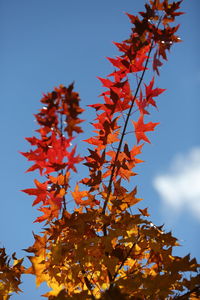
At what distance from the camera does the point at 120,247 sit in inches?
98.1

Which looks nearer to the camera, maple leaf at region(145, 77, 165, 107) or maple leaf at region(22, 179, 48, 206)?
maple leaf at region(22, 179, 48, 206)

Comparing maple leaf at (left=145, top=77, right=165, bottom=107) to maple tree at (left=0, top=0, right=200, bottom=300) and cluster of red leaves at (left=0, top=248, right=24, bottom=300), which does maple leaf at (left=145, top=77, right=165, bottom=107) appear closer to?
maple tree at (left=0, top=0, right=200, bottom=300)

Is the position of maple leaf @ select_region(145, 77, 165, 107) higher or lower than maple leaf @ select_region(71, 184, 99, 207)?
higher

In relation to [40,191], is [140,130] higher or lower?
higher

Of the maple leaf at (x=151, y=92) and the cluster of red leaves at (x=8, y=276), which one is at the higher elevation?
the maple leaf at (x=151, y=92)

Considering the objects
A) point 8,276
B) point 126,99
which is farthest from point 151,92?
point 8,276

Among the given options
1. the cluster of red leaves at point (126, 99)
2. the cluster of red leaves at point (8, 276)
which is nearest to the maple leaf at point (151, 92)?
the cluster of red leaves at point (126, 99)

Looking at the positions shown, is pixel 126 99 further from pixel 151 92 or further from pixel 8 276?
pixel 8 276

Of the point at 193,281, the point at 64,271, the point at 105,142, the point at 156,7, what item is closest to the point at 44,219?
the point at 64,271

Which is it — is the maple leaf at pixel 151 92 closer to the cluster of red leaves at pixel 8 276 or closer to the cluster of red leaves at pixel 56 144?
the cluster of red leaves at pixel 56 144

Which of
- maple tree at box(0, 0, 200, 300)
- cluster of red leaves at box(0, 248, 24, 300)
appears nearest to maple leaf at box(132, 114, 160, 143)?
maple tree at box(0, 0, 200, 300)

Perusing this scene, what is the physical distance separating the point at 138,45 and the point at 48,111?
3.39 ft

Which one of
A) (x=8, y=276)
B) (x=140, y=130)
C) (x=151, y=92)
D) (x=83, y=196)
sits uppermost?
(x=151, y=92)

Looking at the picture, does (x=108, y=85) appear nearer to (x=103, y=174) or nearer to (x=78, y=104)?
(x=78, y=104)
